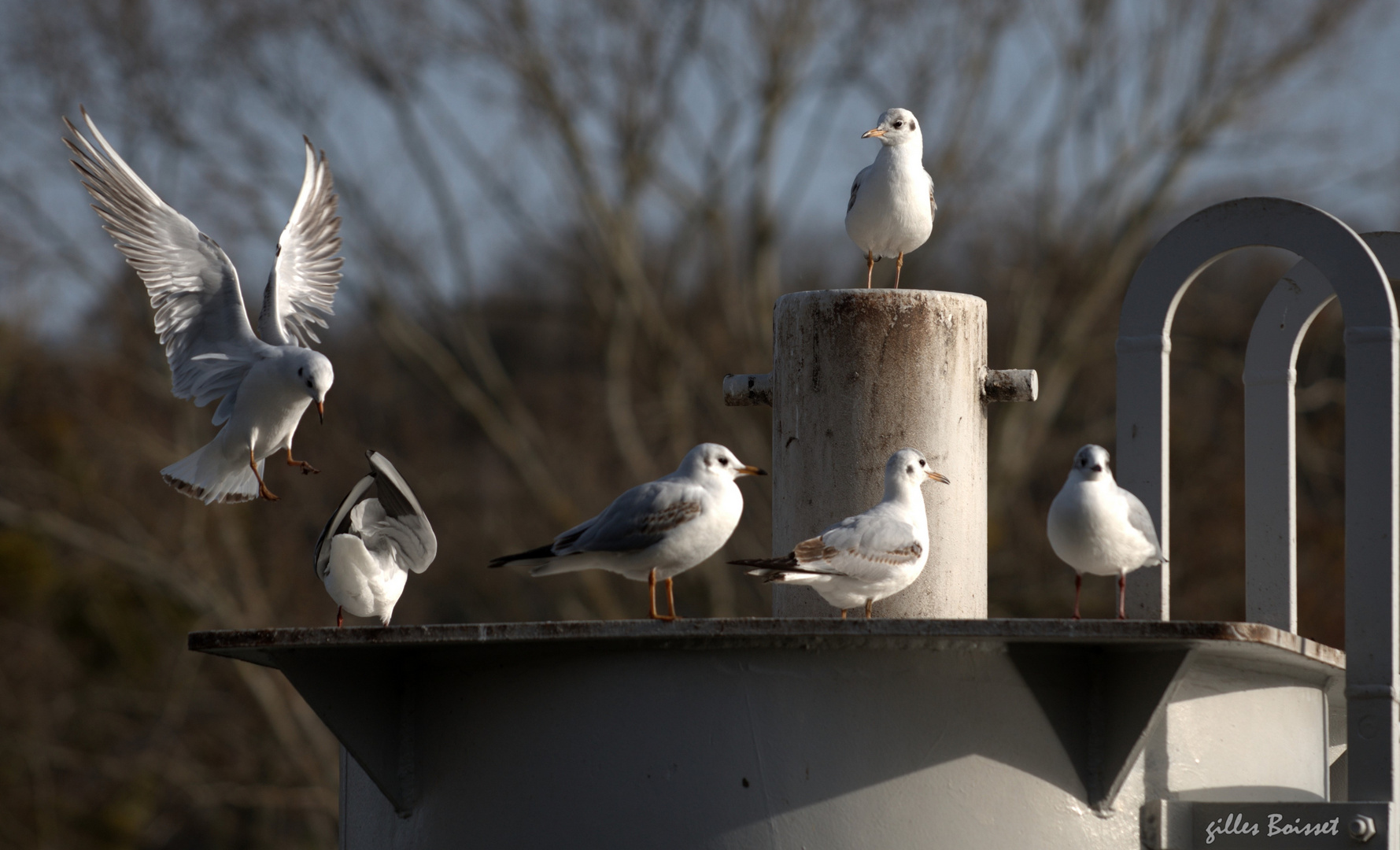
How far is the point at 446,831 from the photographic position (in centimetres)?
498

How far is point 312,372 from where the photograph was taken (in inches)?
228

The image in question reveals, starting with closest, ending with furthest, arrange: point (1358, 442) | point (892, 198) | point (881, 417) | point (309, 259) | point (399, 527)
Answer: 1. point (1358, 442)
2. point (399, 527)
3. point (881, 417)
4. point (892, 198)
5. point (309, 259)

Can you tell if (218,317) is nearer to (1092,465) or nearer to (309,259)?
(309,259)

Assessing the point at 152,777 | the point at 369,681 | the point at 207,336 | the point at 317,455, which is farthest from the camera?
the point at 317,455

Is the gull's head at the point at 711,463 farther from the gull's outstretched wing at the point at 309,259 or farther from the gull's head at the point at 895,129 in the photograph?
the gull's outstretched wing at the point at 309,259

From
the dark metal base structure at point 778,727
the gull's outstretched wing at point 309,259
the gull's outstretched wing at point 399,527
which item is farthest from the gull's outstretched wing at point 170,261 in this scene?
the dark metal base structure at point 778,727

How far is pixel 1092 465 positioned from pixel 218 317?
373 cm

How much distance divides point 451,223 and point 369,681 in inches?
575

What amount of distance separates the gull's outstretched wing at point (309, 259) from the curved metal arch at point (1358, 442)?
371 cm

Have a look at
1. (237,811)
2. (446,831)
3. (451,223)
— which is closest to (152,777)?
(237,811)

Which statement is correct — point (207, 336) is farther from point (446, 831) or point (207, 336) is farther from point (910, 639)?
point (910, 639)
